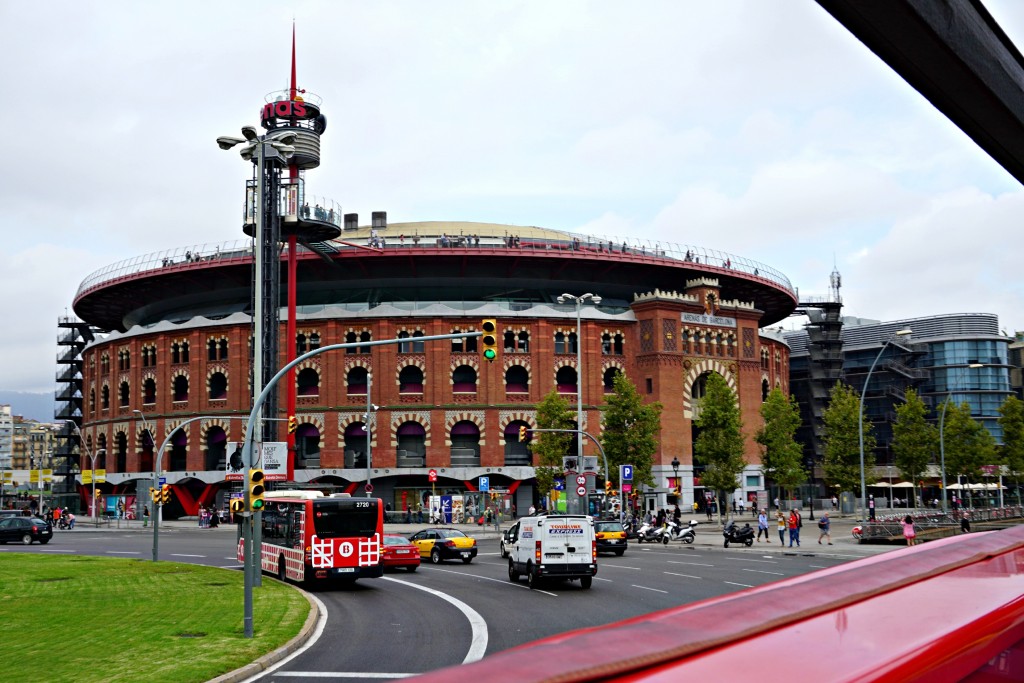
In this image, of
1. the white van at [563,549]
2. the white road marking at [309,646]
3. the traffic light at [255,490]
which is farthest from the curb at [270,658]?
the white van at [563,549]

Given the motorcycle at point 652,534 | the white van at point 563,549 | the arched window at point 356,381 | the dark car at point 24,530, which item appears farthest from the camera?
the arched window at point 356,381

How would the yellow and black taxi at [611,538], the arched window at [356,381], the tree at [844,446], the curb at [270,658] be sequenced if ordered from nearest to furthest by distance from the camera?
the curb at [270,658] < the yellow and black taxi at [611,538] < the tree at [844,446] < the arched window at [356,381]

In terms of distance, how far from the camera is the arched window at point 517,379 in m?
72.7

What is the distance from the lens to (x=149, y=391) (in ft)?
262

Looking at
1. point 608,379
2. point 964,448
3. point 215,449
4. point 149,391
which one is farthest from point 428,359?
point 964,448

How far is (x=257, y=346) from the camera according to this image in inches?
1217

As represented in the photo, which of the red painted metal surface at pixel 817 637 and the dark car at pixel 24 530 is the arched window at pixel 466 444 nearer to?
the dark car at pixel 24 530

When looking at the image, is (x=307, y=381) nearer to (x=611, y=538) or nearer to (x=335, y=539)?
(x=611, y=538)

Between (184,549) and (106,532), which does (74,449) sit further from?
(184,549)

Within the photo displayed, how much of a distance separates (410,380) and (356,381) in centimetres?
424

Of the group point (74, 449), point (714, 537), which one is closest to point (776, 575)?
point (714, 537)

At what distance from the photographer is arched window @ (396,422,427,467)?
235 ft

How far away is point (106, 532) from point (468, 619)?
169ft

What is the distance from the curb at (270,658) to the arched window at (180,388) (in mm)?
59626
